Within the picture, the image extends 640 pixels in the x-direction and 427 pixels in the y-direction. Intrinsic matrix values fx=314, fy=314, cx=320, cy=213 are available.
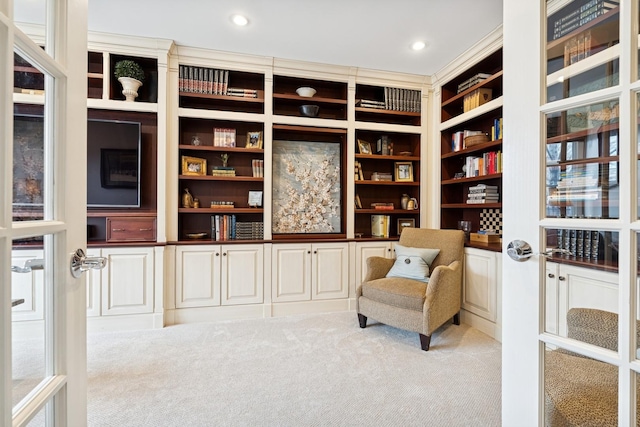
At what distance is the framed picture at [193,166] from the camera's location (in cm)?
316

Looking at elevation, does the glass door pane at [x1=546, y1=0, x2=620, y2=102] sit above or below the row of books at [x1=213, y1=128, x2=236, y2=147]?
below

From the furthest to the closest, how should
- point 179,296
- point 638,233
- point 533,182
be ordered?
point 179,296
point 533,182
point 638,233

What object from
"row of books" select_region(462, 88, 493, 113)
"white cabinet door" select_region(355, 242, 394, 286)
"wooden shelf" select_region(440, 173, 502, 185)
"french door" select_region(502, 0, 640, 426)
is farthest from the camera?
"white cabinet door" select_region(355, 242, 394, 286)

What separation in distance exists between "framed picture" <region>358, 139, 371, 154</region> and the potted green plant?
2309 millimetres

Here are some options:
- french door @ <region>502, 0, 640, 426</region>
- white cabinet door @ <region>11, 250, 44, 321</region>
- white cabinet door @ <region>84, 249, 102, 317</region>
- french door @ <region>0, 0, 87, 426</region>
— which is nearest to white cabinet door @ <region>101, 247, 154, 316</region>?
white cabinet door @ <region>84, 249, 102, 317</region>

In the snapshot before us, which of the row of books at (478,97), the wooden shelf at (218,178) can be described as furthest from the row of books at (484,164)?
the wooden shelf at (218,178)

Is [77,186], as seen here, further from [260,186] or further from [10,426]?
[260,186]

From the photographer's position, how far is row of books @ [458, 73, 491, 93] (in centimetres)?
308

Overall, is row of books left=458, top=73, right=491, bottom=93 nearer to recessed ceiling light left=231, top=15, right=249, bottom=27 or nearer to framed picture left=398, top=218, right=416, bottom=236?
framed picture left=398, top=218, right=416, bottom=236

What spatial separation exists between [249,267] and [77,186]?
8.28 ft

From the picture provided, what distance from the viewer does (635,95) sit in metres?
0.70

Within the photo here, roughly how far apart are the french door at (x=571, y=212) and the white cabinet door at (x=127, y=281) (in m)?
2.90

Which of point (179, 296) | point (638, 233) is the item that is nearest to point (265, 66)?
point (179, 296)

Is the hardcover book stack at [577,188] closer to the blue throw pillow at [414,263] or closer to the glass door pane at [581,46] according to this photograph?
the glass door pane at [581,46]
